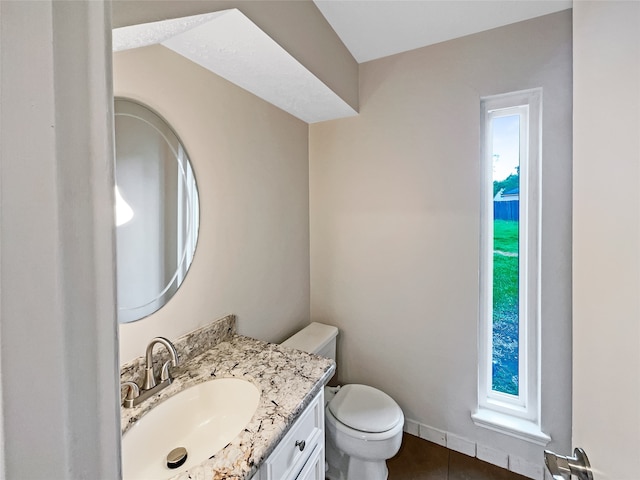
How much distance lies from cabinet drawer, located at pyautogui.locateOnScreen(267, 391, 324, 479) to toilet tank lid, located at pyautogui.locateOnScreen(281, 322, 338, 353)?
0.55m

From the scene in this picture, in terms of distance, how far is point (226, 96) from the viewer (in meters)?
1.31

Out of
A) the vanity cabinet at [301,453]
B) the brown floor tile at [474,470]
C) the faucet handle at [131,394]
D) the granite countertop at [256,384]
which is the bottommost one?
the brown floor tile at [474,470]

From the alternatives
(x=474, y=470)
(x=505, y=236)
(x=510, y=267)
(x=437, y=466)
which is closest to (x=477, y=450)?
(x=474, y=470)

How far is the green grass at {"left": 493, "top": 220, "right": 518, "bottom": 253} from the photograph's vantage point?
155 cm

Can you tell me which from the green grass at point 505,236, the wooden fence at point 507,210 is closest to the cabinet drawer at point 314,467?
the green grass at point 505,236

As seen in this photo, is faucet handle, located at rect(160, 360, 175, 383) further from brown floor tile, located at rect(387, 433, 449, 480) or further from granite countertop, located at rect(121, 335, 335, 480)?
brown floor tile, located at rect(387, 433, 449, 480)

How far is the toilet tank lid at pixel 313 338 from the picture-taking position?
1645mm

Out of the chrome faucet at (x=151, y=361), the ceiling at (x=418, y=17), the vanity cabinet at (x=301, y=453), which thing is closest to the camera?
the vanity cabinet at (x=301, y=453)

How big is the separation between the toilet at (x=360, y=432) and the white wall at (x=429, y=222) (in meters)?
0.35

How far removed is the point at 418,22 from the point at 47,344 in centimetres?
190

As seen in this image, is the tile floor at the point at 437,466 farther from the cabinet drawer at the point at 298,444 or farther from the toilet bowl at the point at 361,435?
the cabinet drawer at the point at 298,444
